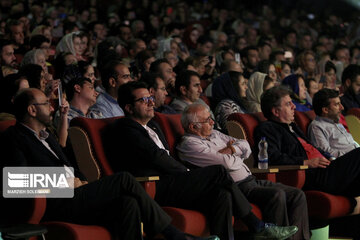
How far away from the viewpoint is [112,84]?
5.47 m

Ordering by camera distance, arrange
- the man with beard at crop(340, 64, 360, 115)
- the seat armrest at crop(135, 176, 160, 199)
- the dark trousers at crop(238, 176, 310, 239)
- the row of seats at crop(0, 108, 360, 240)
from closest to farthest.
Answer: the row of seats at crop(0, 108, 360, 240) → the seat armrest at crop(135, 176, 160, 199) → the dark trousers at crop(238, 176, 310, 239) → the man with beard at crop(340, 64, 360, 115)

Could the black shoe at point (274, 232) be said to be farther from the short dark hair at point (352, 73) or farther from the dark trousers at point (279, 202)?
the short dark hair at point (352, 73)

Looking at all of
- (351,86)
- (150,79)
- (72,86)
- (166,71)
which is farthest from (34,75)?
(351,86)

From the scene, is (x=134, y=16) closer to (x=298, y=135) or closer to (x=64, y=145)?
(x=298, y=135)

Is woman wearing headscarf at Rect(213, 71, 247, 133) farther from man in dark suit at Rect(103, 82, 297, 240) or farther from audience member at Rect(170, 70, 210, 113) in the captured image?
Answer: man in dark suit at Rect(103, 82, 297, 240)

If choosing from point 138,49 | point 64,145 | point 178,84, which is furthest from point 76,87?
point 138,49

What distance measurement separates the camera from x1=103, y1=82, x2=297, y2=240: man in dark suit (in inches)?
163

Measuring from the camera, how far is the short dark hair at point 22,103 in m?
3.91

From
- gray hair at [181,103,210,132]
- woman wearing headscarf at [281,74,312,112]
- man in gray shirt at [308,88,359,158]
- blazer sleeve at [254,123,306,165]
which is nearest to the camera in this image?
gray hair at [181,103,210,132]

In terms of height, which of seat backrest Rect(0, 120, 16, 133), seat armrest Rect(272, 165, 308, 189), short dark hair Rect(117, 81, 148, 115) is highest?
short dark hair Rect(117, 81, 148, 115)

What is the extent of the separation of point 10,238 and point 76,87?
2003 millimetres

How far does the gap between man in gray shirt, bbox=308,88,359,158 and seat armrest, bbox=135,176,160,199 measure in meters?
1.85

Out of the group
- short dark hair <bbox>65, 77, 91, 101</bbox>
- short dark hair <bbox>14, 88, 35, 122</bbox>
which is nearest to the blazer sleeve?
short dark hair <bbox>65, 77, 91, 101</bbox>

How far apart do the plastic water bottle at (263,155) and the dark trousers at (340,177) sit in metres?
0.41
